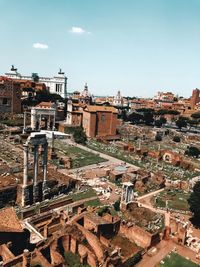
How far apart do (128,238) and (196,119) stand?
92932mm

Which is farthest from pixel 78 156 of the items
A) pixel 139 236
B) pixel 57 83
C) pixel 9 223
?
pixel 57 83

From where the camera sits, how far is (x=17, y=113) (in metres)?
86.6

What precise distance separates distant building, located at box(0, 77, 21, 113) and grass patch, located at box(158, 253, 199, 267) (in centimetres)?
6912

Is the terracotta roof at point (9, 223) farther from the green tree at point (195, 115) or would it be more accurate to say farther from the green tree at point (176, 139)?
→ the green tree at point (195, 115)

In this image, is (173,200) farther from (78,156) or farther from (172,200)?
(78,156)

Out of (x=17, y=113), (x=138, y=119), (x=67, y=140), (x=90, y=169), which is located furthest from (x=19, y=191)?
(x=138, y=119)

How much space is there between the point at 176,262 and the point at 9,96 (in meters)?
70.4

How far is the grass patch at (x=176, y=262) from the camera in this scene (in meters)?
24.0

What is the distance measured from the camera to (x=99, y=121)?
77.2 metres

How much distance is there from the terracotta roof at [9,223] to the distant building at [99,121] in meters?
53.0

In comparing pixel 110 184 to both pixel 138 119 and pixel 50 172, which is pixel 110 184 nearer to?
pixel 50 172

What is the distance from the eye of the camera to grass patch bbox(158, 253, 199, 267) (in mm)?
23983

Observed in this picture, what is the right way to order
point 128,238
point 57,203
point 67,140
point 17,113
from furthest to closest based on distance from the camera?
point 17,113, point 67,140, point 57,203, point 128,238

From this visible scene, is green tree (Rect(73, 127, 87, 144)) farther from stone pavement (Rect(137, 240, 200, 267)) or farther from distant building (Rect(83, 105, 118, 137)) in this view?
stone pavement (Rect(137, 240, 200, 267))
